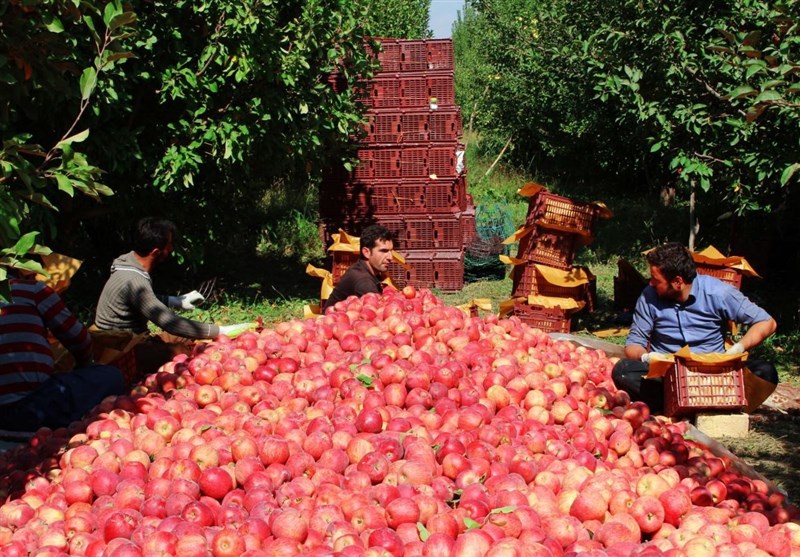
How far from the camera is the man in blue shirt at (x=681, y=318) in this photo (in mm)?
6098

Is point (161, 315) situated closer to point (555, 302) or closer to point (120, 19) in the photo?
point (120, 19)

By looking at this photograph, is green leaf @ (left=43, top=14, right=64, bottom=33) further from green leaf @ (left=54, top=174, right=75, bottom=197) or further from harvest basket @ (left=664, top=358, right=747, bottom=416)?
harvest basket @ (left=664, top=358, right=747, bottom=416)

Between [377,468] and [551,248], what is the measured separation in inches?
250

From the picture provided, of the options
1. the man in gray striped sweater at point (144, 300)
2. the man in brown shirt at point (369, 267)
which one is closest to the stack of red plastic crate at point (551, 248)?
the man in brown shirt at point (369, 267)

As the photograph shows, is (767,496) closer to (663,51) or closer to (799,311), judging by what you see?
(663,51)

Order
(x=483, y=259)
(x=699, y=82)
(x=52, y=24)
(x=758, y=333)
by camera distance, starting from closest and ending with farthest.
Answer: (x=52, y=24) → (x=758, y=333) → (x=699, y=82) → (x=483, y=259)

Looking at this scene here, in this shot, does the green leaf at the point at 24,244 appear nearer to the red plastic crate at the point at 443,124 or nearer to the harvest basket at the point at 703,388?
the harvest basket at the point at 703,388

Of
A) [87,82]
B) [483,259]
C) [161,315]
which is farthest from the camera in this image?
[483,259]

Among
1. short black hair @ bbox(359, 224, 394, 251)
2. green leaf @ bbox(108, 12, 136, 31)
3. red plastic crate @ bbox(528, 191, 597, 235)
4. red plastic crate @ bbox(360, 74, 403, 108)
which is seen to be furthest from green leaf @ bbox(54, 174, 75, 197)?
red plastic crate @ bbox(360, 74, 403, 108)

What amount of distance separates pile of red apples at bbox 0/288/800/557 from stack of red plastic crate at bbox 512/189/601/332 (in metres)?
4.07

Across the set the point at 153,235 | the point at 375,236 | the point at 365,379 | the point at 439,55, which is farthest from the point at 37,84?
the point at 439,55

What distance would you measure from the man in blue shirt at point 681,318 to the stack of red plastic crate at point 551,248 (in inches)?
115

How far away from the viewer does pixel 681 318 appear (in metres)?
6.31

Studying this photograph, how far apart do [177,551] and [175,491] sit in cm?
49
